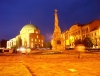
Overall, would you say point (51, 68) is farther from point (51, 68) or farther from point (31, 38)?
point (31, 38)

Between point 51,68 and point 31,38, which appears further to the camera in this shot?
point 31,38

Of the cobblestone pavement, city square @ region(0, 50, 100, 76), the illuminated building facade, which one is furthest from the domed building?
the cobblestone pavement

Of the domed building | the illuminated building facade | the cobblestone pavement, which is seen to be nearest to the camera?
the cobblestone pavement

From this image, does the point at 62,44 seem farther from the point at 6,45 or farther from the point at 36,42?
the point at 6,45

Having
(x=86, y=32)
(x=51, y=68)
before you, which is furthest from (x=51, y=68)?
(x=86, y=32)

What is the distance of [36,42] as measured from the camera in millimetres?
117750

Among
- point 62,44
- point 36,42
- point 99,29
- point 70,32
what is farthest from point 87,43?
point 36,42

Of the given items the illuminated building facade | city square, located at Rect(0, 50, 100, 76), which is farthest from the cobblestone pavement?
the illuminated building facade

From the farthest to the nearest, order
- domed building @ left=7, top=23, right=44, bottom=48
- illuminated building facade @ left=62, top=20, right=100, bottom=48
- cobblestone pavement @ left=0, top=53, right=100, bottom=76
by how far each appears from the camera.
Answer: domed building @ left=7, top=23, right=44, bottom=48, illuminated building facade @ left=62, top=20, right=100, bottom=48, cobblestone pavement @ left=0, top=53, right=100, bottom=76

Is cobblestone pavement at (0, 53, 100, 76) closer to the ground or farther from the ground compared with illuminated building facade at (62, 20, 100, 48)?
closer to the ground

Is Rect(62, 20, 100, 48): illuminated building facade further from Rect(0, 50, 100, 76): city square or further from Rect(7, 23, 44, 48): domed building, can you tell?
Rect(0, 50, 100, 76): city square

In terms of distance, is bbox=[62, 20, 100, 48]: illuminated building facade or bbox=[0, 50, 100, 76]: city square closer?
bbox=[0, 50, 100, 76]: city square

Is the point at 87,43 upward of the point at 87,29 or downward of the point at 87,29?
downward

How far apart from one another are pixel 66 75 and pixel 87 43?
6190cm
